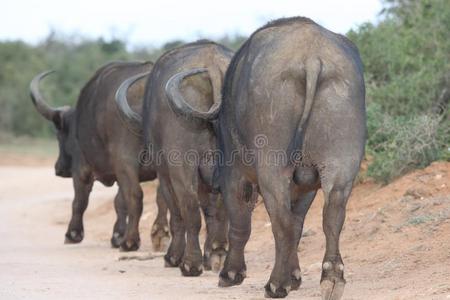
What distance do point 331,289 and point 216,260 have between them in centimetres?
354

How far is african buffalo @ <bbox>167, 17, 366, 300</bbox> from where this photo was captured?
875cm

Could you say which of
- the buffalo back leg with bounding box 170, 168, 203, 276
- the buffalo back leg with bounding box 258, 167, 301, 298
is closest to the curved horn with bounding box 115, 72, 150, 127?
the buffalo back leg with bounding box 170, 168, 203, 276

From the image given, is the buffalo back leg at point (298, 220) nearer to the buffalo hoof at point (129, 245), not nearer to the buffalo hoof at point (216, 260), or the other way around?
the buffalo hoof at point (216, 260)

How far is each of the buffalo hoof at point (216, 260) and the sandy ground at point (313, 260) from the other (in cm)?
23

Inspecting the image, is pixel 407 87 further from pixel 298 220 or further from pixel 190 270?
pixel 298 220

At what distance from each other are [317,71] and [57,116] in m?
9.14

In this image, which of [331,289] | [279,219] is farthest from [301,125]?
[331,289]

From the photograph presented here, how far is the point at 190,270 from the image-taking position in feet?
37.7

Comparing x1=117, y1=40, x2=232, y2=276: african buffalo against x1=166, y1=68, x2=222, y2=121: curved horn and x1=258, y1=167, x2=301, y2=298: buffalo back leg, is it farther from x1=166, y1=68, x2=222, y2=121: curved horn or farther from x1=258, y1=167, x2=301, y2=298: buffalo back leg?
x1=258, y1=167, x2=301, y2=298: buffalo back leg

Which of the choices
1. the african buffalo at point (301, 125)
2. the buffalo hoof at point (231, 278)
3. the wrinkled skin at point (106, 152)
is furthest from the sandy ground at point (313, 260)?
the african buffalo at point (301, 125)

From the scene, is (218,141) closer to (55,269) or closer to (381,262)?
(381,262)

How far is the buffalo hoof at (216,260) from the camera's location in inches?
472

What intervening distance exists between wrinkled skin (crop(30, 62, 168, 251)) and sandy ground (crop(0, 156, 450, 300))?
0.42 metres

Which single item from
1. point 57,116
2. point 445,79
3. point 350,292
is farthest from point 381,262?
point 57,116
